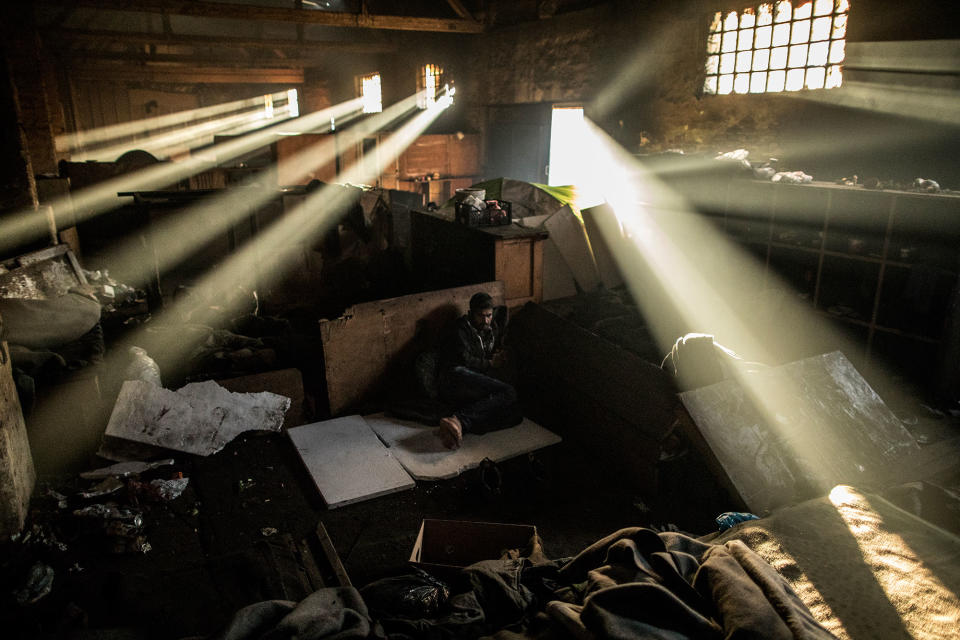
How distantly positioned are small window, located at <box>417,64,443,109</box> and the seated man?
10903 mm

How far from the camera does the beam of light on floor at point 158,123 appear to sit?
18244 millimetres

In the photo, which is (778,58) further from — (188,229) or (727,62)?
(188,229)

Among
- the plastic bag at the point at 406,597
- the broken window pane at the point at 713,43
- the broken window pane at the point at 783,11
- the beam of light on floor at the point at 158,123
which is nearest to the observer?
the plastic bag at the point at 406,597

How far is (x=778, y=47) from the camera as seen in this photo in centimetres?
723

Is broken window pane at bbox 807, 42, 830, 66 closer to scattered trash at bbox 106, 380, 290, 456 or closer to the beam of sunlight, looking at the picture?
the beam of sunlight

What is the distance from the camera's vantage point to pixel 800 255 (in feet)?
19.5

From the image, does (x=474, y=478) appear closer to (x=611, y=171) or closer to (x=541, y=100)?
(x=611, y=171)

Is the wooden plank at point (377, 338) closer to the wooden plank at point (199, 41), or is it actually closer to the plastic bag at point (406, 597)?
the plastic bag at point (406, 597)

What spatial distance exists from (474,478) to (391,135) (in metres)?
10.2

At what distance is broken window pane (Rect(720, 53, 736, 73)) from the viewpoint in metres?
7.88

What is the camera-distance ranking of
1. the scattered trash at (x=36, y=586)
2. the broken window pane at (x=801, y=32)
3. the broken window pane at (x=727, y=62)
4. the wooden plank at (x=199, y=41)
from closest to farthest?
the scattered trash at (x=36, y=586), the broken window pane at (x=801, y=32), the broken window pane at (x=727, y=62), the wooden plank at (x=199, y=41)

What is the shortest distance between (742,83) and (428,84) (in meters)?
9.11

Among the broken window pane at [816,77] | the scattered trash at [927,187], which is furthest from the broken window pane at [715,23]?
the scattered trash at [927,187]

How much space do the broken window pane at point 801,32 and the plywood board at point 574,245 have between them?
133 inches
